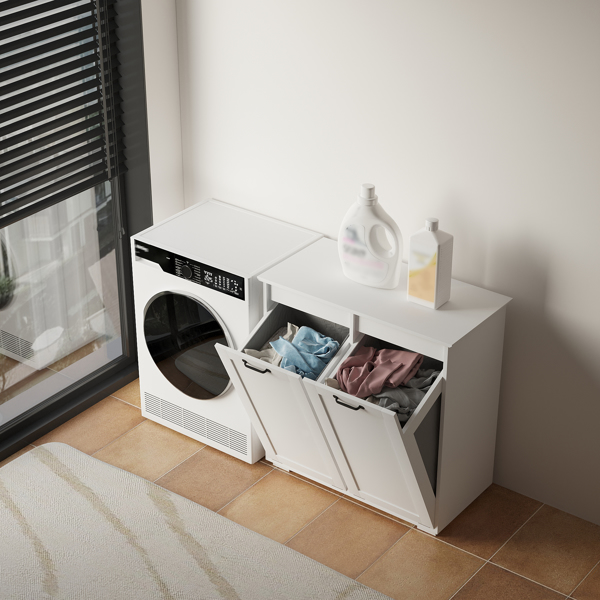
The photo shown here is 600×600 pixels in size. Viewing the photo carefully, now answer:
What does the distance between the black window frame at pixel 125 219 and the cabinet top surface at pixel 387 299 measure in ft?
2.59

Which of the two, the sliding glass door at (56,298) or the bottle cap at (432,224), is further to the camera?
the sliding glass door at (56,298)

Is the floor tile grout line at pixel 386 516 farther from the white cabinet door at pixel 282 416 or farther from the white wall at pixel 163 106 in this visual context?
the white wall at pixel 163 106

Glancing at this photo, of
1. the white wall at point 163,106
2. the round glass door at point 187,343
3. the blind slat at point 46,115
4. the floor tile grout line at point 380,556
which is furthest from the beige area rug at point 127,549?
the blind slat at point 46,115

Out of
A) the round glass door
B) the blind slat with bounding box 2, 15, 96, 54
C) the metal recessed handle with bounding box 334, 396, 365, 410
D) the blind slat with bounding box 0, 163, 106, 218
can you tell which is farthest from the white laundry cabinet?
the blind slat with bounding box 2, 15, 96, 54

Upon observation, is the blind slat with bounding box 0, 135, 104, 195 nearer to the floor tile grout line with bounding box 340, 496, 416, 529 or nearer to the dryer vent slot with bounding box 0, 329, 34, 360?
the dryer vent slot with bounding box 0, 329, 34, 360

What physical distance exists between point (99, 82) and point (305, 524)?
1681 millimetres

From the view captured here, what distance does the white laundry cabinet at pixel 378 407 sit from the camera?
2.48m

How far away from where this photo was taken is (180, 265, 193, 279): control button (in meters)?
2.91

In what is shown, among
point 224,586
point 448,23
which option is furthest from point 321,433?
point 448,23

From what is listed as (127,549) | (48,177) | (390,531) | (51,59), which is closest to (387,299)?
(390,531)

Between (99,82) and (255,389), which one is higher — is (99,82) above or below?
above

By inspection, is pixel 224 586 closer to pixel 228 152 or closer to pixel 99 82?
pixel 228 152

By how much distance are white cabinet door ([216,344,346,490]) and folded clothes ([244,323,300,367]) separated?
70mm

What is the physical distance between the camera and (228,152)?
10.3 ft
